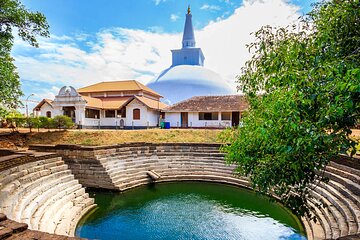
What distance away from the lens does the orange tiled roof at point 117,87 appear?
87.1 feet

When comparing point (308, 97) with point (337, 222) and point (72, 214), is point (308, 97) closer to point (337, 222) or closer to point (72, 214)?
point (337, 222)

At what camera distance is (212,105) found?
22.6 m

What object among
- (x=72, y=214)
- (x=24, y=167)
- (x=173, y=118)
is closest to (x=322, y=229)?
(x=72, y=214)

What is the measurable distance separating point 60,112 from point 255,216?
69.6 feet

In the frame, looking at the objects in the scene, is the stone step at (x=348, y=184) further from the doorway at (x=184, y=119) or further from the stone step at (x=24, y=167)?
the doorway at (x=184, y=119)

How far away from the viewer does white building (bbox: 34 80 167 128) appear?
2220 cm

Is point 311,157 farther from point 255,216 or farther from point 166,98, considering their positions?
point 166,98

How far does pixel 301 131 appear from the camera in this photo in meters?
3.08

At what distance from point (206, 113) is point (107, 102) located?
11093mm

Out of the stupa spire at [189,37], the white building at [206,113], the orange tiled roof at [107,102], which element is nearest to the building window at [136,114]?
the orange tiled roof at [107,102]

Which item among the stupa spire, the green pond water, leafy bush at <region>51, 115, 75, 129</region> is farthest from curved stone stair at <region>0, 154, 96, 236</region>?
the stupa spire

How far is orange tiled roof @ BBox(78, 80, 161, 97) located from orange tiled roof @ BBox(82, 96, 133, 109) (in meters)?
1.32

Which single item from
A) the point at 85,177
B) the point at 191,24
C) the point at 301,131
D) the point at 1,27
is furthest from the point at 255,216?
the point at 191,24

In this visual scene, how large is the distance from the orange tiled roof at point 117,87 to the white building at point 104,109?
10.3 inches
